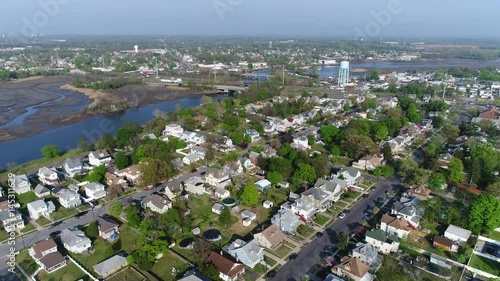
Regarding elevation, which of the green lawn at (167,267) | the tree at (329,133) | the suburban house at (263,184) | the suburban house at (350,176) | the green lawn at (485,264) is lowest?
the green lawn at (167,267)

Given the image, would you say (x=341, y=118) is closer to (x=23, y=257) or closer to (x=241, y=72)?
(x=23, y=257)

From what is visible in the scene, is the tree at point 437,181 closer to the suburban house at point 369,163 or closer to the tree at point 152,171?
the suburban house at point 369,163

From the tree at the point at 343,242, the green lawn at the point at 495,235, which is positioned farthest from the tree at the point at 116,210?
the green lawn at the point at 495,235

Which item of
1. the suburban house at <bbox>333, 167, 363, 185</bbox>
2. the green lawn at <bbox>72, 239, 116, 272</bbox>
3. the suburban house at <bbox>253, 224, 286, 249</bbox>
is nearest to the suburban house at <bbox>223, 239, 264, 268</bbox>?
the suburban house at <bbox>253, 224, 286, 249</bbox>

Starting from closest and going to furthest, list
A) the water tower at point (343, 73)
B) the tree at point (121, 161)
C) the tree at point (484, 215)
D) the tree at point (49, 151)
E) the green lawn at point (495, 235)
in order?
the tree at point (484, 215), the green lawn at point (495, 235), the tree at point (121, 161), the tree at point (49, 151), the water tower at point (343, 73)

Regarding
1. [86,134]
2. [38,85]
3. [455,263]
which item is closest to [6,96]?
[38,85]

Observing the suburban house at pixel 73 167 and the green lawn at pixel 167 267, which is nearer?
the green lawn at pixel 167 267
